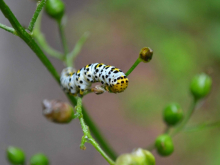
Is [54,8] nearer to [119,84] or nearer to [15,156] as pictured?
[119,84]

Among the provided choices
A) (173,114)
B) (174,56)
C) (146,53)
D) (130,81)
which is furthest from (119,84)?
(130,81)

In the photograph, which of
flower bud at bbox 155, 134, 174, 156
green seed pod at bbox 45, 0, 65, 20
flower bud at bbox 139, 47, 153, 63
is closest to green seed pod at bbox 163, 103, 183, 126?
flower bud at bbox 155, 134, 174, 156

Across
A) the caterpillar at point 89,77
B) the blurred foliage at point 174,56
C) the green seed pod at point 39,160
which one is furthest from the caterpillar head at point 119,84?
the blurred foliage at point 174,56

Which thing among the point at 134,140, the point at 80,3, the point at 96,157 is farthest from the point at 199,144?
the point at 80,3

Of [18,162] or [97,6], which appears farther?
[97,6]

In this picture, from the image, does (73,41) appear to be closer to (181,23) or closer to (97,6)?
(97,6)

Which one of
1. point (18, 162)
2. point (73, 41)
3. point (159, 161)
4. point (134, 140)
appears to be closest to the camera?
point (18, 162)

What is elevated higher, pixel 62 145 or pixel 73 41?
pixel 73 41
